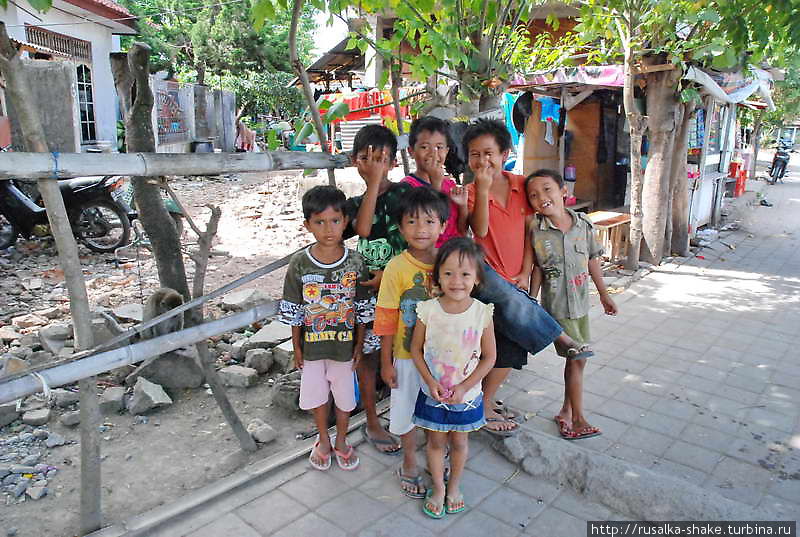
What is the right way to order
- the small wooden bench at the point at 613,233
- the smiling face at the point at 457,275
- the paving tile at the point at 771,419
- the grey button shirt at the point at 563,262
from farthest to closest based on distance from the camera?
the small wooden bench at the point at 613,233 → the paving tile at the point at 771,419 → the grey button shirt at the point at 563,262 → the smiling face at the point at 457,275

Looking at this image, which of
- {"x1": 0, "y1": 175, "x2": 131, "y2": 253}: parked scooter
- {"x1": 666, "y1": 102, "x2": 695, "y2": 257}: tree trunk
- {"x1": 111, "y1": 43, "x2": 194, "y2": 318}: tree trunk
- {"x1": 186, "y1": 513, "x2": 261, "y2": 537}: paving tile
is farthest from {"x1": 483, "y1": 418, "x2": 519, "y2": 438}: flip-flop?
{"x1": 0, "y1": 175, "x2": 131, "y2": 253}: parked scooter

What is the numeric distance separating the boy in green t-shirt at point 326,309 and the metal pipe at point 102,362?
291 millimetres

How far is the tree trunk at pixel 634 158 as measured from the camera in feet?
22.5

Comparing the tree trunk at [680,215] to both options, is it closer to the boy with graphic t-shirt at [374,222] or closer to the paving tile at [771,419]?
the paving tile at [771,419]

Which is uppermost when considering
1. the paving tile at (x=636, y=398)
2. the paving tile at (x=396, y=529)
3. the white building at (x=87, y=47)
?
the white building at (x=87, y=47)

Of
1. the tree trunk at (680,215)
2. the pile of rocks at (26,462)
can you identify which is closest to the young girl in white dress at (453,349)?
the pile of rocks at (26,462)

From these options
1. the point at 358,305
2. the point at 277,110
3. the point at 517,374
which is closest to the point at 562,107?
the point at 517,374

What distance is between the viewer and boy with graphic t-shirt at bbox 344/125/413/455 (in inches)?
112

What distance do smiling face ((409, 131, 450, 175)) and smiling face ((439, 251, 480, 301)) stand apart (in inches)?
29.6

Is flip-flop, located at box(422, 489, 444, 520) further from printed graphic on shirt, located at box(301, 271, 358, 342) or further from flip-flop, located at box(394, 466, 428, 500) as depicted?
printed graphic on shirt, located at box(301, 271, 358, 342)

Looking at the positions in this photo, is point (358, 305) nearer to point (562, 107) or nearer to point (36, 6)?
point (36, 6)

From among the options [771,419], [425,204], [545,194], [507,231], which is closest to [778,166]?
[771,419]

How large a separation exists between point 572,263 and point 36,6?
101 inches

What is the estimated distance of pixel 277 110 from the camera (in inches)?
1008
